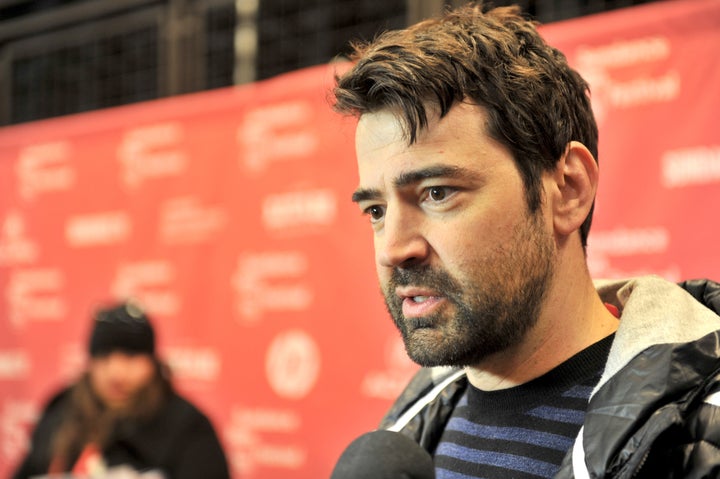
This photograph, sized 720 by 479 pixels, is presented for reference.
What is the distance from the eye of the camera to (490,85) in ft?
3.94

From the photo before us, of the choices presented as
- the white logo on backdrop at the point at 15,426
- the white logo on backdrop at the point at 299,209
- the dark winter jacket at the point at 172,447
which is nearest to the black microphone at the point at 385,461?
the white logo on backdrop at the point at 299,209

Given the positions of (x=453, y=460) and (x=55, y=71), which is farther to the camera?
(x=55, y=71)

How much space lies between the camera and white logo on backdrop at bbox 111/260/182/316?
3420 mm

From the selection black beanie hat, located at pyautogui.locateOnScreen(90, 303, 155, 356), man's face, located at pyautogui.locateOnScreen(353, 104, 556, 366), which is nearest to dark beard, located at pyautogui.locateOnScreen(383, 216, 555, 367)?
man's face, located at pyautogui.locateOnScreen(353, 104, 556, 366)

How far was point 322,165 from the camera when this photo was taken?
9.71 ft

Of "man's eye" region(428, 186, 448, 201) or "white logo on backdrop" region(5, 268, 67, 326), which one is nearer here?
"man's eye" region(428, 186, 448, 201)

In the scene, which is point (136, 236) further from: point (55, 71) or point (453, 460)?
point (453, 460)

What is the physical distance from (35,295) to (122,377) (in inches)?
30.2

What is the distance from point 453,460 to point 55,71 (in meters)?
3.42

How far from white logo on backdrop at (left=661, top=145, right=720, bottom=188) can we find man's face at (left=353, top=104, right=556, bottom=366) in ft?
3.35

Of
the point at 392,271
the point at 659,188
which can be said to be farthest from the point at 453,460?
the point at 659,188

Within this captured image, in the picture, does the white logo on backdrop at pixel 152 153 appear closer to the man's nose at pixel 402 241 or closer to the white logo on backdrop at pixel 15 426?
the white logo on backdrop at pixel 15 426

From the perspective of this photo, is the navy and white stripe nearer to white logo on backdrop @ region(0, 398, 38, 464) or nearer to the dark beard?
the dark beard

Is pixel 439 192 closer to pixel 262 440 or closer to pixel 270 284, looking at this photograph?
pixel 270 284
